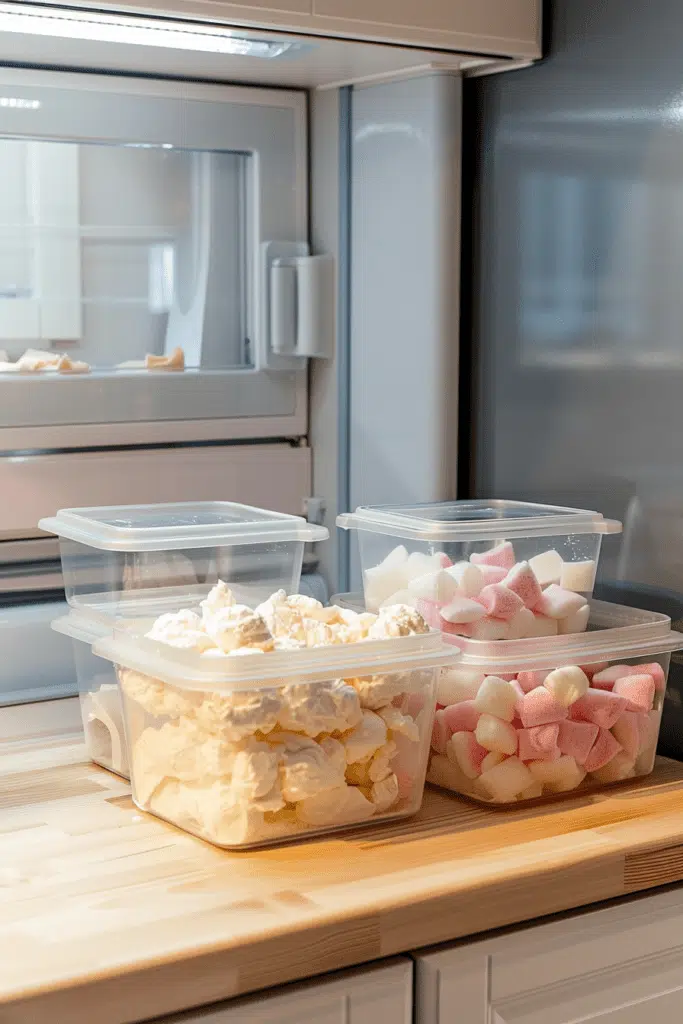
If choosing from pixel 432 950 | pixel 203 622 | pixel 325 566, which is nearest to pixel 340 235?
pixel 325 566

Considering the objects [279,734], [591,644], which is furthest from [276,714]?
[591,644]

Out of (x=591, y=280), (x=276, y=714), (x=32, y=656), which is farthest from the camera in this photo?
(x=32, y=656)

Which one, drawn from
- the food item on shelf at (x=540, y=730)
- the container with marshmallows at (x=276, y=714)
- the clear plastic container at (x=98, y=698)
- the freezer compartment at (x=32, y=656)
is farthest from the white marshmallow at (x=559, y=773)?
the freezer compartment at (x=32, y=656)

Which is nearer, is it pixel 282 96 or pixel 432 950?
pixel 432 950

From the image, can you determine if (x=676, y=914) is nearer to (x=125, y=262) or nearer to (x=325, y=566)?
(x=325, y=566)

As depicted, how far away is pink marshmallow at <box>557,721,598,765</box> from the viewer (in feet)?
3.83

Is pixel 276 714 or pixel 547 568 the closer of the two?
pixel 276 714

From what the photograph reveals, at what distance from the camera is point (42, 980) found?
2.72ft

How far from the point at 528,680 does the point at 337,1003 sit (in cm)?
35

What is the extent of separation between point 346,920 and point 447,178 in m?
0.89

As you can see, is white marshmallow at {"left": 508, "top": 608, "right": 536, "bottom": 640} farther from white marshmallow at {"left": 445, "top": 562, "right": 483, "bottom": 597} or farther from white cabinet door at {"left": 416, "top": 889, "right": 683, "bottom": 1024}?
white cabinet door at {"left": 416, "top": 889, "right": 683, "bottom": 1024}

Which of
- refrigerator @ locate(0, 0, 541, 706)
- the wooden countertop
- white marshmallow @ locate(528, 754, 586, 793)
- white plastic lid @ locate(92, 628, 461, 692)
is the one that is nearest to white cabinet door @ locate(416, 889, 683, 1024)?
the wooden countertop

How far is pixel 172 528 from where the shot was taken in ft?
3.94

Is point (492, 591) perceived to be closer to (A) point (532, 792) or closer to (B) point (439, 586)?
(B) point (439, 586)
